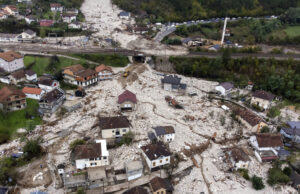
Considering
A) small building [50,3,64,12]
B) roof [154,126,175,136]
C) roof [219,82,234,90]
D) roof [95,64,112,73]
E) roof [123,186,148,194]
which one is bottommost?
roof [123,186,148,194]

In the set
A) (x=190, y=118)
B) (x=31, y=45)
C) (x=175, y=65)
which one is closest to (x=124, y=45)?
(x=175, y=65)

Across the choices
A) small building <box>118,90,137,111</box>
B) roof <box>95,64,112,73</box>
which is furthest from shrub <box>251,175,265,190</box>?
roof <box>95,64,112,73</box>

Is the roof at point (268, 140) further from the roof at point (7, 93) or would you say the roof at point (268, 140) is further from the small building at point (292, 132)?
the roof at point (7, 93)

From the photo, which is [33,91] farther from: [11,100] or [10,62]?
[10,62]

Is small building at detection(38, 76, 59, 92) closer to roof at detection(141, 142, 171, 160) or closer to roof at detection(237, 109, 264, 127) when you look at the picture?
roof at detection(141, 142, 171, 160)

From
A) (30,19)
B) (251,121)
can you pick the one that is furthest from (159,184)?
(30,19)

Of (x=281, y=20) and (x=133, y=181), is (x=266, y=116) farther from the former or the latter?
(x=281, y=20)

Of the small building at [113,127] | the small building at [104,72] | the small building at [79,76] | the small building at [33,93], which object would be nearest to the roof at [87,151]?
the small building at [113,127]
